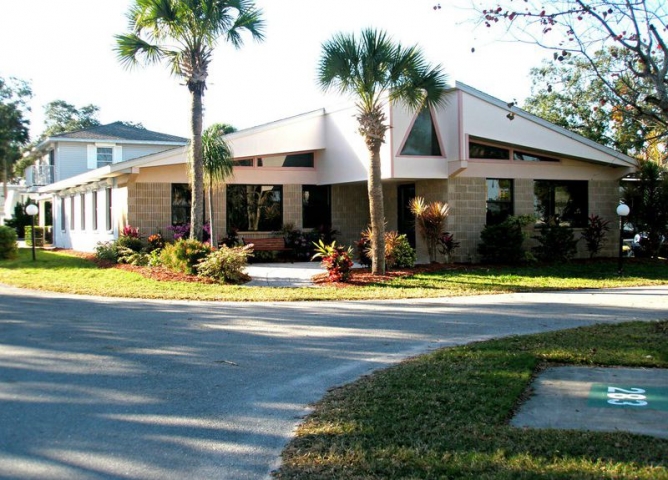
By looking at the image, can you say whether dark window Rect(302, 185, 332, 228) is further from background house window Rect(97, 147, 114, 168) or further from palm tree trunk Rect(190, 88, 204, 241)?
background house window Rect(97, 147, 114, 168)

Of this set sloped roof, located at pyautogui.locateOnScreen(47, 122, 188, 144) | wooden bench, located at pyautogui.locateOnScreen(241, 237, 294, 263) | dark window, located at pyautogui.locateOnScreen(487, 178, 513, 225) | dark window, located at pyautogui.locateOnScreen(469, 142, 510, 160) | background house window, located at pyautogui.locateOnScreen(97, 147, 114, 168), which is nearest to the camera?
dark window, located at pyautogui.locateOnScreen(469, 142, 510, 160)

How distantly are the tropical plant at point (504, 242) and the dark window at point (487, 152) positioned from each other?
2270 mm

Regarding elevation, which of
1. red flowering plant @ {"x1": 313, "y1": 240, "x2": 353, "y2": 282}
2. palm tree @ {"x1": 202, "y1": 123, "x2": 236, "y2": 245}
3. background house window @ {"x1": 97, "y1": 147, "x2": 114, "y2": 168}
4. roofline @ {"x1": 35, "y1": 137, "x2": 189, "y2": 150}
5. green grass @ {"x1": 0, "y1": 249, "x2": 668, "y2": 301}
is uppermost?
roofline @ {"x1": 35, "y1": 137, "x2": 189, "y2": 150}

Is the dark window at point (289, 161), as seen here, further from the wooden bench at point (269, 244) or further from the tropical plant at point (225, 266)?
the tropical plant at point (225, 266)

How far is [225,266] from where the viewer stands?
1596cm

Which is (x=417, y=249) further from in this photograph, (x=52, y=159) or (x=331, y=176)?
(x=52, y=159)

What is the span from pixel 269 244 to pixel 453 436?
16.5 metres

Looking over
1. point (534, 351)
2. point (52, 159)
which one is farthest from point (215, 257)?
point (52, 159)

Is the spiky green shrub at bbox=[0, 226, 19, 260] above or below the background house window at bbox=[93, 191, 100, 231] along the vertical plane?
below

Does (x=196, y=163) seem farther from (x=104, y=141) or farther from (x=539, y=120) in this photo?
(x=104, y=141)

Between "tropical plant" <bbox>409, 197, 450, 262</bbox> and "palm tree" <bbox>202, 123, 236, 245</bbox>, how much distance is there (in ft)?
18.8

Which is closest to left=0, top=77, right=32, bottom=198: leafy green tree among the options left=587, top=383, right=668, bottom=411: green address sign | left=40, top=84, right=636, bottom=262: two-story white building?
left=40, top=84, right=636, bottom=262: two-story white building

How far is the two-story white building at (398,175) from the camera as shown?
19.4 metres

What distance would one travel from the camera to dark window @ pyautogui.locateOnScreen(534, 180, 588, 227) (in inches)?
853
